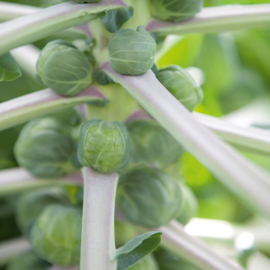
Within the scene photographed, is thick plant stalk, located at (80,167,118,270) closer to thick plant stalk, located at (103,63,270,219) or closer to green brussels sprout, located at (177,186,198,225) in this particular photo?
thick plant stalk, located at (103,63,270,219)

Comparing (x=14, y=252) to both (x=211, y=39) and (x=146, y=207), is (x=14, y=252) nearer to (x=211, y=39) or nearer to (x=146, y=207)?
(x=146, y=207)

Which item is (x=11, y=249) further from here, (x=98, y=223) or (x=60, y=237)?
(x=98, y=223)

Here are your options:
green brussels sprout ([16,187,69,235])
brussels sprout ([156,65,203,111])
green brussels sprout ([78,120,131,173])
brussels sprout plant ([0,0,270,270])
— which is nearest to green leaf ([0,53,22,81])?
brussels sprout plant ([0,0,270,270])

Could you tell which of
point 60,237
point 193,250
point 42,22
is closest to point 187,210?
point 193,250

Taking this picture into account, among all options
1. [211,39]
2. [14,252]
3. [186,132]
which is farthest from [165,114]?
[211,39]

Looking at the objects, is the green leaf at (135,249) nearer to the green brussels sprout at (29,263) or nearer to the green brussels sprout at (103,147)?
the green brussels sprout at (103,147)
